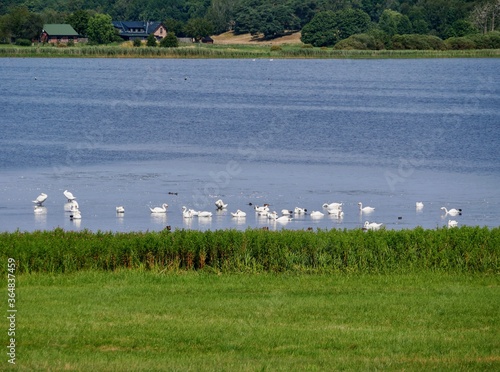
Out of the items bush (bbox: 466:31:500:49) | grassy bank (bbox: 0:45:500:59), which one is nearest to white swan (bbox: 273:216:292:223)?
grassy bank (bbox: 0:45:500:59)

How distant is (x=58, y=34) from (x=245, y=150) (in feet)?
416

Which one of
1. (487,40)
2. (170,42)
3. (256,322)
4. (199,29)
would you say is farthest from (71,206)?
(199,29)

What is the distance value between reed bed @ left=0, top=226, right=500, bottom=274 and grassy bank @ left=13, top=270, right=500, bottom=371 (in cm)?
56

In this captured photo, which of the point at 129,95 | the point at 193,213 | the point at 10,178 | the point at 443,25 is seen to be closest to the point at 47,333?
the point at 193,213

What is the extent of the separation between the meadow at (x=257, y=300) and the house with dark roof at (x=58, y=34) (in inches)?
6056

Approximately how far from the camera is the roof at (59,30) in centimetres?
16723

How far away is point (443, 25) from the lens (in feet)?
571

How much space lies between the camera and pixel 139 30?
611 feet

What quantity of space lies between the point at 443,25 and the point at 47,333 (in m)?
168

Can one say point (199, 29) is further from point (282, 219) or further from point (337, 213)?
point (282, 219)

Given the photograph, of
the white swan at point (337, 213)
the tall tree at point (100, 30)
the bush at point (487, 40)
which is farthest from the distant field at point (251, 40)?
the white swan at point (337, 213)

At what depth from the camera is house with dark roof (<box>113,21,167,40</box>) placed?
184 metres

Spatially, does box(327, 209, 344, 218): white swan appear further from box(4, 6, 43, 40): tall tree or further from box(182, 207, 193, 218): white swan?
box(4, 6, 43, 40): tall tree

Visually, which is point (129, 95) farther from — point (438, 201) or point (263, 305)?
point (263, 305)
